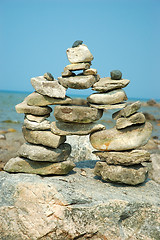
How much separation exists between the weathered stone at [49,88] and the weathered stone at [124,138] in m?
1.30

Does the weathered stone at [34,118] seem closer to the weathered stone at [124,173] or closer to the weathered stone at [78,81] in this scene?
the weathered stone at [78,81]

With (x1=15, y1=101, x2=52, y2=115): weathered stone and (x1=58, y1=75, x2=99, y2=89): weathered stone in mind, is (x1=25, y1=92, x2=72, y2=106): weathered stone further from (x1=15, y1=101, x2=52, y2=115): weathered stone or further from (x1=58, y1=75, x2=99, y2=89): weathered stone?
(x1=58, y1=75, x2=99, y2=89): weathered stone

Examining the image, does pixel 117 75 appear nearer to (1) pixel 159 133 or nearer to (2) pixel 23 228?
(2) pixel 23 228

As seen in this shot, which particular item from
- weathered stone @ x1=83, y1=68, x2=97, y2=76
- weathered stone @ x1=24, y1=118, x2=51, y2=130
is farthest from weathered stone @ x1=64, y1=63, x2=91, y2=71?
weathered stone @ x1=24, y1=118, x2=51, y2=130

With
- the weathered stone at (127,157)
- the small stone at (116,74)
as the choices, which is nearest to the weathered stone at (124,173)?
the weathered stone at (127,157)

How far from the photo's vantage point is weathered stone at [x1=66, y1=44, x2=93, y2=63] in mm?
6164

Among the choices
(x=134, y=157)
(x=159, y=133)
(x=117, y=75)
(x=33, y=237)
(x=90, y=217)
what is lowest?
(x=159, y=133)

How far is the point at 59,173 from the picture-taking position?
6223 millimetres

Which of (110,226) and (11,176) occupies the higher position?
(11,176)

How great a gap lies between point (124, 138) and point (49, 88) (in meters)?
1.99

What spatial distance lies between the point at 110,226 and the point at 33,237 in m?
1.51

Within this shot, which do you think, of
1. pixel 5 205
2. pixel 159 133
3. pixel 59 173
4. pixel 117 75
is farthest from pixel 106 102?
pixel 159 133

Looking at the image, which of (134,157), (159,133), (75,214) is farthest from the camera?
(159,133)

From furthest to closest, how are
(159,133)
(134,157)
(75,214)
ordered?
(159,133) < (134,157) < (75,214)
